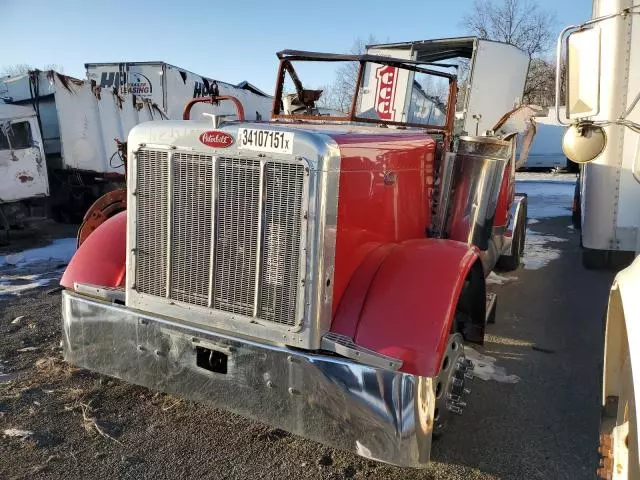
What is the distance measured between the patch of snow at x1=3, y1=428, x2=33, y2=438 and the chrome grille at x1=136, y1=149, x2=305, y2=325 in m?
1.17

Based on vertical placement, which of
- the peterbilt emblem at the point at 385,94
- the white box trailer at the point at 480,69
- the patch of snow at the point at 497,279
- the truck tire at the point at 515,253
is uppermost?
the white box trailer at the point at 480,69

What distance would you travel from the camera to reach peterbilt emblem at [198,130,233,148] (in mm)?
2762

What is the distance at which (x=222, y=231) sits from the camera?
9.32ft

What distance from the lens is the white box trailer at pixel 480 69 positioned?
8363mm

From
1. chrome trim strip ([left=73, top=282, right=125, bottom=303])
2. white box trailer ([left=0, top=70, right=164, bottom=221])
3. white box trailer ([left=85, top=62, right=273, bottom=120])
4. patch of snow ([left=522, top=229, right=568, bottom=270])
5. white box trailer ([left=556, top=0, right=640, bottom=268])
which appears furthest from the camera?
white box trailer ([left=85, top=62, right=273, bottom=120])

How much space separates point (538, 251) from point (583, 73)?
259 inches

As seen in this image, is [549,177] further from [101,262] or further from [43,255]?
[101,262]

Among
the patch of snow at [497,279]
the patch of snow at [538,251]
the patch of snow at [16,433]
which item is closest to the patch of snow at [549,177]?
the patch of snow at [538,251]

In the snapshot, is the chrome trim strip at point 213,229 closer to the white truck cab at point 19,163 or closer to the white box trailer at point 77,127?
the white truck cab at point 19,163

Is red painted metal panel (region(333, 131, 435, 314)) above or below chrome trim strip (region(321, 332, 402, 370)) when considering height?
above

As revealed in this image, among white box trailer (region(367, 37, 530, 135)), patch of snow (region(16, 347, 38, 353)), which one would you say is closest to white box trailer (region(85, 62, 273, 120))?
white box trailer (region(367, 37, 530, 135))

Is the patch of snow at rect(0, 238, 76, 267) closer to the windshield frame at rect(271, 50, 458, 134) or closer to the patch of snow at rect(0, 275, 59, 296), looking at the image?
the patch of snow at rect(0, 275, 59, 296)

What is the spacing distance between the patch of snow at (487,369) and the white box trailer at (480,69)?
4515mm

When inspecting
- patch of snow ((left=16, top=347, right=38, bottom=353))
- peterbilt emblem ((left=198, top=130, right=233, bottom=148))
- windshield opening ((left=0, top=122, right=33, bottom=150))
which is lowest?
patch of snow ((left=16, top=347, right=38, bottom=353))
